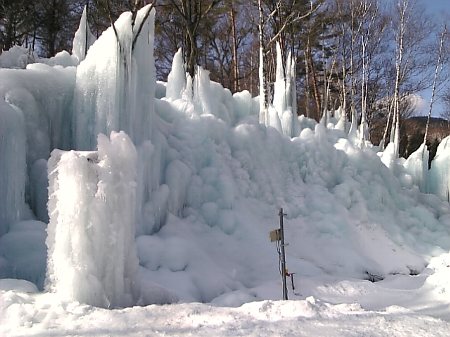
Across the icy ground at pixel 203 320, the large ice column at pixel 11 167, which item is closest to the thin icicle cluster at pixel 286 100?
the large ice column at pixel 11 167

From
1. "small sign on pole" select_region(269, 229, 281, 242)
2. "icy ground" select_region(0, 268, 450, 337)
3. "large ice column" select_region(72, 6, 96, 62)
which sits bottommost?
"icy ground" select_region(0, 268, 450, 337)

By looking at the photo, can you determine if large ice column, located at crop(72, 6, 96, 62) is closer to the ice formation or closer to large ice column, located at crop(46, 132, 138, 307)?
the ice formation

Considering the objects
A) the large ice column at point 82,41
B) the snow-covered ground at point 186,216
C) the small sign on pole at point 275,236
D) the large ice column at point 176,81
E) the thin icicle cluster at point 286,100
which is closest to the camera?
the snow-covered ground at point 186,216

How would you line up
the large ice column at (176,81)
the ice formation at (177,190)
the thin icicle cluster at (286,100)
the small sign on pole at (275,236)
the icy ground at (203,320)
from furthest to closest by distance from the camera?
the thin icicle cluster at (286,100) < the large ice column at (176,81) < the small sign on pole at (275,236) < the ice formation at (177,190) < the icy ground at (203,320)

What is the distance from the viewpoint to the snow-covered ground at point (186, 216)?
13.7ft

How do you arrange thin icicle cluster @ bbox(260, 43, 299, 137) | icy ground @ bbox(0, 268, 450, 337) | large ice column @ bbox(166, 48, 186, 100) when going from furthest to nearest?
thin icicle cluster @ bbox(260, 43, 299, 137)
large ice column @ bbox(166, 48, 186, 100)
icy ground @ bbox(0, 268, 450, 337)

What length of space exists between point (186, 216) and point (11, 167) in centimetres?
342

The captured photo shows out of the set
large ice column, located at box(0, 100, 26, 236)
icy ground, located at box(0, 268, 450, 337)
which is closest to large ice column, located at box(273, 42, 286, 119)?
large ice column, located at box(0, 100, 26, 236)

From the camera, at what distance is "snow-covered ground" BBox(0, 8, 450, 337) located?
165 inches

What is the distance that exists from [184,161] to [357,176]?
5286 mm

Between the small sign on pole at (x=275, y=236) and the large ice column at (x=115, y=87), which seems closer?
the small sign on pole at (x=275, y=236)

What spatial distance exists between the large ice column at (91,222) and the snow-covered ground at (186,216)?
13mm

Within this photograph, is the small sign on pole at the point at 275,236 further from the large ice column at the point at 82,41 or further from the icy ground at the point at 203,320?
the large ice column at the point at 82,41

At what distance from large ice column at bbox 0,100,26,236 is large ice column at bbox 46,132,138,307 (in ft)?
6.06
